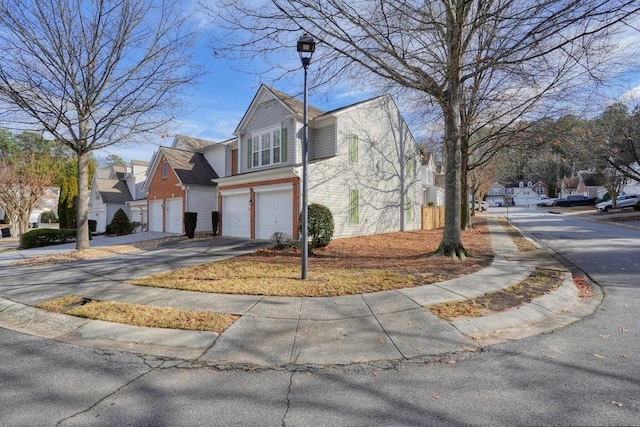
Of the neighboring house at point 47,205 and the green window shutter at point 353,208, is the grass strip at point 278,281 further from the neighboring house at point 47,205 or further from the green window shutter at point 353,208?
the neighboring house at point 47,205

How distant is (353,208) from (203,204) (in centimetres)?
990

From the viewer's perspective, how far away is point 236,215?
701 inches

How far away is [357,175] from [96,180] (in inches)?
1107

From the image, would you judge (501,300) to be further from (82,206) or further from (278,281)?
(82,206)

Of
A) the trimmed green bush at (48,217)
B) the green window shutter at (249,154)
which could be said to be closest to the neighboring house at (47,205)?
the trimmed green bush at (48,217)

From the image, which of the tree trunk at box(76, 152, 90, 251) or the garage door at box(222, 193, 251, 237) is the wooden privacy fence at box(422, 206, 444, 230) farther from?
the tree trunk at box(76, 152, 90, 251)

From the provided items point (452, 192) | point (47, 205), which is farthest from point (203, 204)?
point (47, 205)

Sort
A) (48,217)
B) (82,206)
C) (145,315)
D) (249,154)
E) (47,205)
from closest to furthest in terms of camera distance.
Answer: (145,315) < (82,206) < (249,154) < (48,217) < (47,205)

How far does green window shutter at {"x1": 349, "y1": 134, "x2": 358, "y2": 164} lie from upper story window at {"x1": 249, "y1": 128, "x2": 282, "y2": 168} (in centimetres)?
371

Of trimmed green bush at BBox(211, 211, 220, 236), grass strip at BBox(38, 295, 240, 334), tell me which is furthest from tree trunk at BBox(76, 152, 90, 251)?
grass strip at BBox(38, 295, 240, 334)

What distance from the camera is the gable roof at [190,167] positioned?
20.9 metres

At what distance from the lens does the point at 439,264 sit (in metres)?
8.99

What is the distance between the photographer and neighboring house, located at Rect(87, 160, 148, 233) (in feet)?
96.7

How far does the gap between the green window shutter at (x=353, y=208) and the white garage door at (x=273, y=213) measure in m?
3.64
